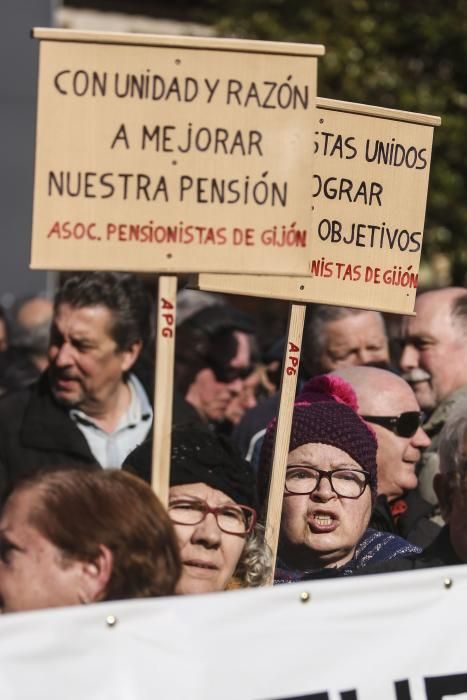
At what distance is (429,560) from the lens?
3.54 m

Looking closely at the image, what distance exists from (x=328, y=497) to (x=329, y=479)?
59mm

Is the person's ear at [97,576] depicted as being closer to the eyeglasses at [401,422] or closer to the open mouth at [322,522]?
the open mouth at [322,522]

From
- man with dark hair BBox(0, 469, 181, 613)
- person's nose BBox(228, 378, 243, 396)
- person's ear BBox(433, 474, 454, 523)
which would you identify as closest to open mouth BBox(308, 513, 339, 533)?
person's ear BBox(433, 474, 454, 523)

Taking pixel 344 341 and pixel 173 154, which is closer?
pixel 173 154

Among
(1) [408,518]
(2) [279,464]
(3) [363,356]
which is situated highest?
(3) [363,356]

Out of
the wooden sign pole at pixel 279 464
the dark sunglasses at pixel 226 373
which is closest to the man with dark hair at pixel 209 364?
the dark sunglasses at pixel 226 373

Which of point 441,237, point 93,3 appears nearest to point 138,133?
point 441,237

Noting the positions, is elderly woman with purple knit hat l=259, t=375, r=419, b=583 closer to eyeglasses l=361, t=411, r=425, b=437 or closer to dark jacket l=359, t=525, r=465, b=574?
dark jacket l=359, t=525, r=465, b=574

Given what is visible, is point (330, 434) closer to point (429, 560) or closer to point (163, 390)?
point (429, 560)

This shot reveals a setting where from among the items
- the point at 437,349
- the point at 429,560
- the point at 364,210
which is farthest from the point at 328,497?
the point at 437,349

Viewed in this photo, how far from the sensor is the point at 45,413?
4.98 metres

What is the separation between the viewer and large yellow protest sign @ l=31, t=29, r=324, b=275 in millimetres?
2865

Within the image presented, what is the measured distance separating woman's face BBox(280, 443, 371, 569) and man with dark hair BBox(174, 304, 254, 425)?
2.88 meters

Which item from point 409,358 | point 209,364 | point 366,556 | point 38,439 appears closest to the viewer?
point 366,556
